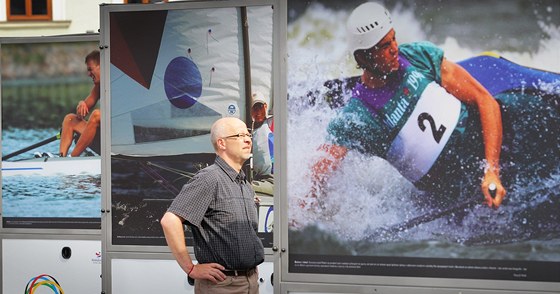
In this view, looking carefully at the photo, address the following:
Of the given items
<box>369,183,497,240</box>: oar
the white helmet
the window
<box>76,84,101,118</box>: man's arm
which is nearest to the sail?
the white helmet

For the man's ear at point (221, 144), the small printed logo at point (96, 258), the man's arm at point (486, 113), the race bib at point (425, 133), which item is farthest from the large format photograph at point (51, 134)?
the man's arm at point (486, 113)

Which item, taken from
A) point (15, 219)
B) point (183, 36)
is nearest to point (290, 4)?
point (183, 36)

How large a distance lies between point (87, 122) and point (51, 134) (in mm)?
416

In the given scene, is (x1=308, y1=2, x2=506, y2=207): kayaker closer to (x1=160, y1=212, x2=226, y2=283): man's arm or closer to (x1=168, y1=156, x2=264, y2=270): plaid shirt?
(x1=168, y1=156, x2=264, y2=270): plaid shirt

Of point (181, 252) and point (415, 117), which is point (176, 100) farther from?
point (415, 117)

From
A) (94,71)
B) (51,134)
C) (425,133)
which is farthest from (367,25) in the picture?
(51,134)

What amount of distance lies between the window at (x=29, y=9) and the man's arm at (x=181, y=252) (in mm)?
19126

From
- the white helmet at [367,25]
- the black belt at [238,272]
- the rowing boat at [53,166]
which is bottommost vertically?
the black belt at [238,272]

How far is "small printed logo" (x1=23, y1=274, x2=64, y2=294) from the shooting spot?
902 centimetres

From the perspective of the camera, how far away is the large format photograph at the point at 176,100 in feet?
21.9

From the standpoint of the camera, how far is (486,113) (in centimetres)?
546

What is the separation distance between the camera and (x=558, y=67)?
17.6ft

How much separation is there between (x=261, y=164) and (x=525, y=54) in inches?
81.5

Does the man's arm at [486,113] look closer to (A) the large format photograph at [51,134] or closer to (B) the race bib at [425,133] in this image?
(B) the race bib at [425,133]
